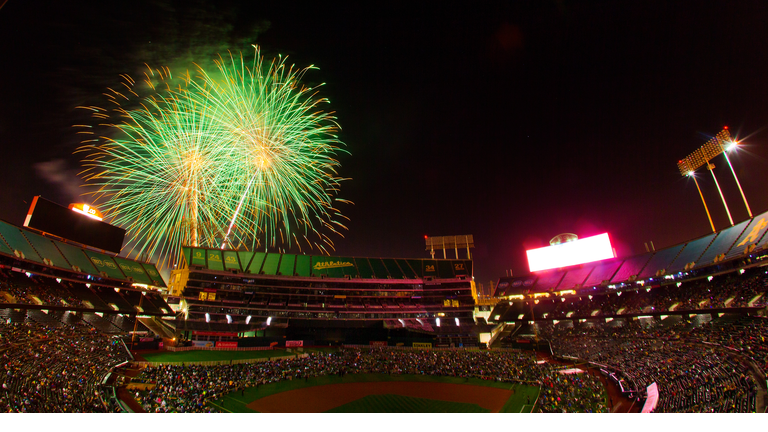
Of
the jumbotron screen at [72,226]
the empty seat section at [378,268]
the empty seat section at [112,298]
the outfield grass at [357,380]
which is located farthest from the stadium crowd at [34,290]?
the empty seat section at [378,268]

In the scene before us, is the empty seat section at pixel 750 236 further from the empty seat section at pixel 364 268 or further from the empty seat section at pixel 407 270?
the empty seat section at pixel 364 268

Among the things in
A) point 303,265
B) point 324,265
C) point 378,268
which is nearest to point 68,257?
point 303,265

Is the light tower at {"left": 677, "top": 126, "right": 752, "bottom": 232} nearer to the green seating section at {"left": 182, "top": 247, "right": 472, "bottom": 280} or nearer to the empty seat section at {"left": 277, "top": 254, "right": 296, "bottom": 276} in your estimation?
the green seating section at {"left": 182, "top": 247, "right": 472, "bottom": 280}

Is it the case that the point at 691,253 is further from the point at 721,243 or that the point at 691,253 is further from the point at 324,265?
the point at 324,265

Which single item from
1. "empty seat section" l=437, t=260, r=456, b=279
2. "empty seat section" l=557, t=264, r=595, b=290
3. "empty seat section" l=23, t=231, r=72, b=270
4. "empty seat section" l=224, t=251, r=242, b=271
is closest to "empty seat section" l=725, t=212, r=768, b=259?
"empty seat section" l=557, t=264, r=595, b=290
